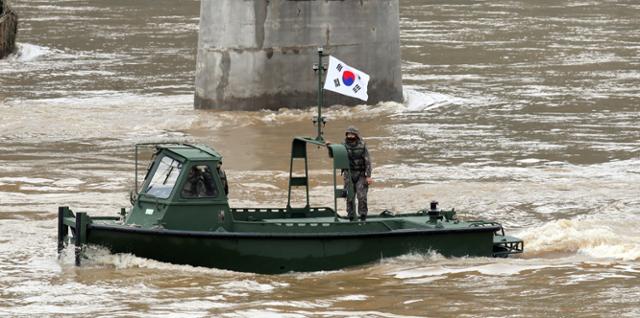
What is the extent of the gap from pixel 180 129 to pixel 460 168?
7.35 metres

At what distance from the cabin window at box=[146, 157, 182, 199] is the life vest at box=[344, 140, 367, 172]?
7.07 ft

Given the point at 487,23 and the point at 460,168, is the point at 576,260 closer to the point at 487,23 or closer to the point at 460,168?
the point at 460,168

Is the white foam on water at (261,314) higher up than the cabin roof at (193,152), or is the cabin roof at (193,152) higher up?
the cabin roof at (193,152)

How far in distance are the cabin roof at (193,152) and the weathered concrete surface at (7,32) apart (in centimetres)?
2824

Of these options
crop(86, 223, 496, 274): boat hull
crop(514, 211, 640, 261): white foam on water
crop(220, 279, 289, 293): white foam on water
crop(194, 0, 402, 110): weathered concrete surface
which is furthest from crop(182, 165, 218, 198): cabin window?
crop(194, 0, 402, 110): weathered concrete surface

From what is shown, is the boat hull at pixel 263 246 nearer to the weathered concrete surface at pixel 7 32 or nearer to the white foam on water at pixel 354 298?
the white foam on water at pixel 354 298

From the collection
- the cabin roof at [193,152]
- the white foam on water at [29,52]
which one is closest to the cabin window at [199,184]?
the cabin roof at [193,152]

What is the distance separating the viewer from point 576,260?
19.1 metres

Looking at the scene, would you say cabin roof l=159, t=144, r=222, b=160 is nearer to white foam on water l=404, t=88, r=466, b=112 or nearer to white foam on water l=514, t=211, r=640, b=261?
white foam on water l=514, t=211, r=640, b=261

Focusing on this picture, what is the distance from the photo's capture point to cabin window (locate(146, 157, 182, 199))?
18.4 meters

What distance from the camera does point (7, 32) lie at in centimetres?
4691

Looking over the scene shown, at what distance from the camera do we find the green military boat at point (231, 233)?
1789 centimetres

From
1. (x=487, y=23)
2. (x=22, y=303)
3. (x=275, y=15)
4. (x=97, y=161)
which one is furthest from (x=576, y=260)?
(x=487, y=23)

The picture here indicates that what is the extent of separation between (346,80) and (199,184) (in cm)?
→ 278
